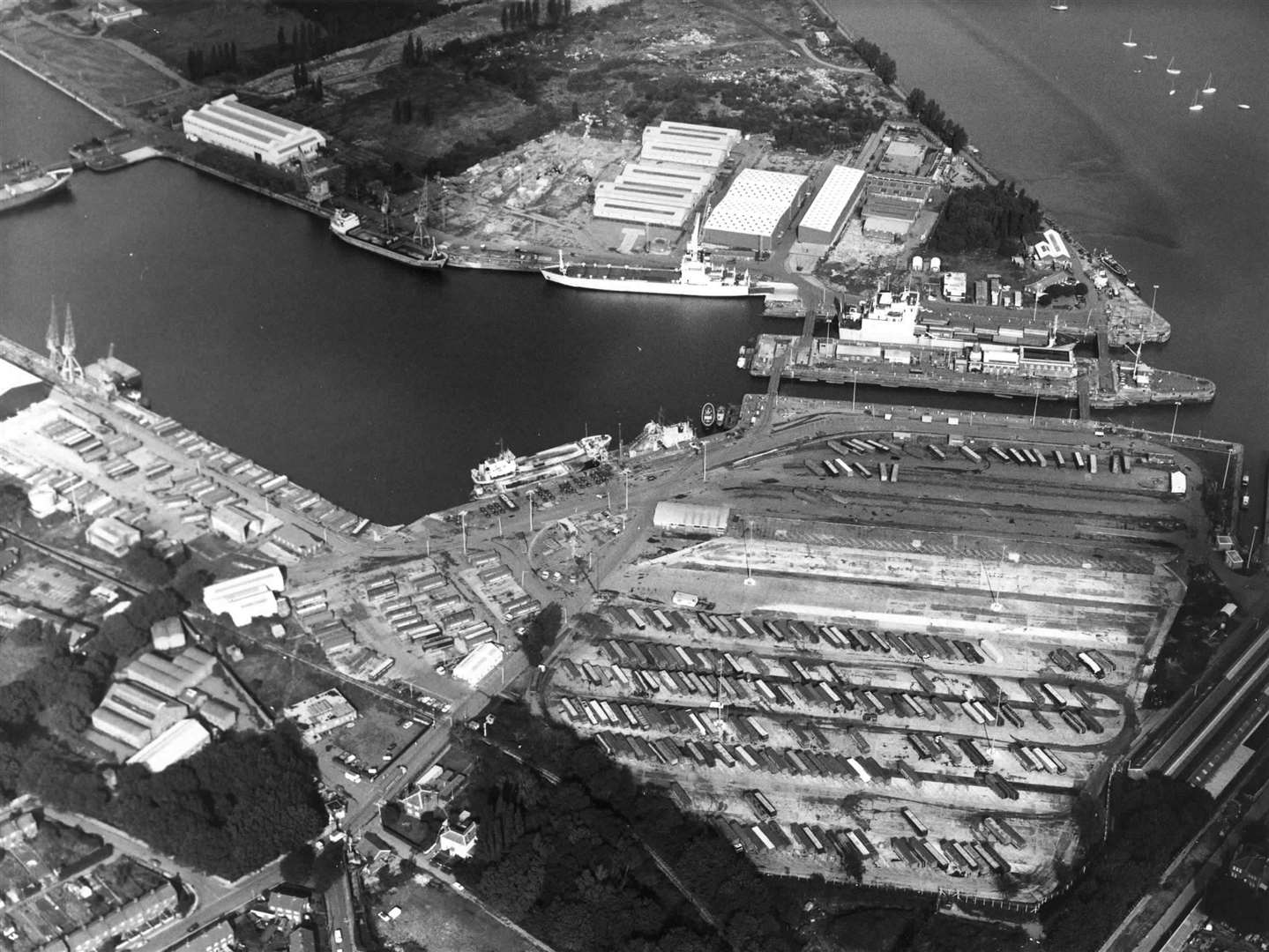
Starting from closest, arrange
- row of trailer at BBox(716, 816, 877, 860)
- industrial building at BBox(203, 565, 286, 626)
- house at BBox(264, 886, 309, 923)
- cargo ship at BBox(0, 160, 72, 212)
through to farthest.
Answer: house at BBox(264, 886, 309, 923) < row of trailer at BBox(716, 816, 877, 860) < industrial building at BBox(203, 565, 286, 626) < cargo ship at BBox(0, 160, 72, 212)

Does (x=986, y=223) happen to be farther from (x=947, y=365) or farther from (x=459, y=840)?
(x=459, y=840)

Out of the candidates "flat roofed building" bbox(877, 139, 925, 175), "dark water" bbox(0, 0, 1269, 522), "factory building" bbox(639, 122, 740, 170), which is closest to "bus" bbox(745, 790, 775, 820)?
"dark water" bbox(0, 0, 1269, 522)

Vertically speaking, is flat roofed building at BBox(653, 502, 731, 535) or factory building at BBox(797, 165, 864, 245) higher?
factory building at BBox(797, 165, 864, 245)

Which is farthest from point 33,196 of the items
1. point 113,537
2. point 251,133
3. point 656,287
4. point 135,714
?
point 135,714

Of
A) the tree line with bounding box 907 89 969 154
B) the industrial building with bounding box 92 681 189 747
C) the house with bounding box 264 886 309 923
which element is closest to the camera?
the house with bounding box 264 886 309 923

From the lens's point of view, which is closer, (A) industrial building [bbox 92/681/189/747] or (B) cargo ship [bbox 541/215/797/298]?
(A) industrial building [bbox 92/681/189/747]

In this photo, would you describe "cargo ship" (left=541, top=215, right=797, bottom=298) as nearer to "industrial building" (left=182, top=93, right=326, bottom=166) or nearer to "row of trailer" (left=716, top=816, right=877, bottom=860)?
"industrial building" (left=182, top=93, right=326, bottom=166)

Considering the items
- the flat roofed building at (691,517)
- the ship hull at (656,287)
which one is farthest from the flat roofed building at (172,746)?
the ship hull at (656,287)

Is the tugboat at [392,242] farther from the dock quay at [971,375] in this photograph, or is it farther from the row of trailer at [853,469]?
the row of trailer at [853,469]
